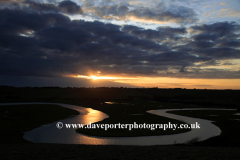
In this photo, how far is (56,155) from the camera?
638 inches

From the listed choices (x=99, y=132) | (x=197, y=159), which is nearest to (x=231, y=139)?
(x=197, y=159)

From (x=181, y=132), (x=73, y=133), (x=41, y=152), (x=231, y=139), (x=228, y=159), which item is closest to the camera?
(x=228, y=159)

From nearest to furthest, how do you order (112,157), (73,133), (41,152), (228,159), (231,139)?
(228,159) → (112,157) → (41,152) → (231,139) → (73,133)

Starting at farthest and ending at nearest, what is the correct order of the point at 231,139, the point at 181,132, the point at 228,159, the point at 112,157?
the point at 181,132, the point at 231,139, the point at 112,157, the point at 228,159

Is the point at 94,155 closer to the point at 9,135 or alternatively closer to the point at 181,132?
the point at 9,135

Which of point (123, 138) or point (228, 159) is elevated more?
point (228, 159)

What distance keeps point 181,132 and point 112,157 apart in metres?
21.4

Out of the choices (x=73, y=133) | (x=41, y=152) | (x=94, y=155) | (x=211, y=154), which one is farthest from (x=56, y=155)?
(x=73, y=133)

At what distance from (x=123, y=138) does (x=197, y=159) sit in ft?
49.3

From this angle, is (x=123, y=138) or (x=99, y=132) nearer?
(x=123, y=138)

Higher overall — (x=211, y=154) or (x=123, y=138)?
(x=211, y=154)

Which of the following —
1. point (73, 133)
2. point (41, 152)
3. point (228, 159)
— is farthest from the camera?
point (73, 133)

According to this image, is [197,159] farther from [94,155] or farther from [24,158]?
[24,158]

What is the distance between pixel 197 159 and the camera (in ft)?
48.1
